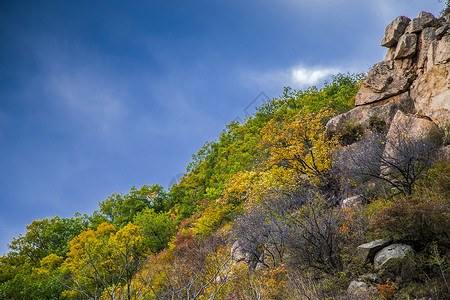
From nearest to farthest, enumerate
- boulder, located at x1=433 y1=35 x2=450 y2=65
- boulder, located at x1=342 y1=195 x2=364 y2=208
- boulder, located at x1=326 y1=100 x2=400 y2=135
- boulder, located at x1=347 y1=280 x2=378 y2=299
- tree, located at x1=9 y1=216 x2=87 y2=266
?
boulder, located at x1=347 y1=280 x2=378 y2=299
boulder, located at x1=342 y1=195 x2=364 y2=208
boulder, located at x1=433 y1=35 x2=450 y2=65
boulder, located at x1=326 y1=100 x2=400 y2=135
tree, located at x1=9 y1=216 x2=87 y2=266

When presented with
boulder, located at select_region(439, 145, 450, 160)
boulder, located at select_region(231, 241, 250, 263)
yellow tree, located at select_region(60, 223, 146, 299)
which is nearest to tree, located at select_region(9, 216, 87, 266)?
yellow tree, located at select_region(60, 223, 146, 299)

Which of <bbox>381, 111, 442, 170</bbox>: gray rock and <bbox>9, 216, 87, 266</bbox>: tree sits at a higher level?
<bbox>9, 216, 87, 266</bbox>: tree

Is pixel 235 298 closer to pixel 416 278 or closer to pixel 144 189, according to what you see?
pixel 416 278

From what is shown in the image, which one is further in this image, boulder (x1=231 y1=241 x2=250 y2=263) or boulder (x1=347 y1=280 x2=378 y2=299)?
boulder (x1=231 y1=241 x2=250 y2=263)

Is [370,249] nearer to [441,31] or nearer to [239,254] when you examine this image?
[239,254]

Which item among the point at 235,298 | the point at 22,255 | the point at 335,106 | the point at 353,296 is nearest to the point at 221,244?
the point at 235,298

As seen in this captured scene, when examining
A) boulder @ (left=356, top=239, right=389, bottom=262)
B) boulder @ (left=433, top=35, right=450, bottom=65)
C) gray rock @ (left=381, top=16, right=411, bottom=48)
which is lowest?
boulder @ (left=356, top=239, right=389, bottom=262)

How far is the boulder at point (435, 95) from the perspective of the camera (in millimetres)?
13036

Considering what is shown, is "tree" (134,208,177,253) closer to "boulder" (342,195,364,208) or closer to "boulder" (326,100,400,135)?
"boulder" (326,100,400,135)

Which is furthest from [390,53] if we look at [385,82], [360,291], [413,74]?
[360,291]

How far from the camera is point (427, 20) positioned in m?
16.3

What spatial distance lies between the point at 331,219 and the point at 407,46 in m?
14.3

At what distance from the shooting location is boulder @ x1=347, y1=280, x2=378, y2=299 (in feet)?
20.7

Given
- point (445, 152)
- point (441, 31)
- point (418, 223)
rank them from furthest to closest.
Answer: point (441, 31) → point (445, 152) → point (418, 223)
